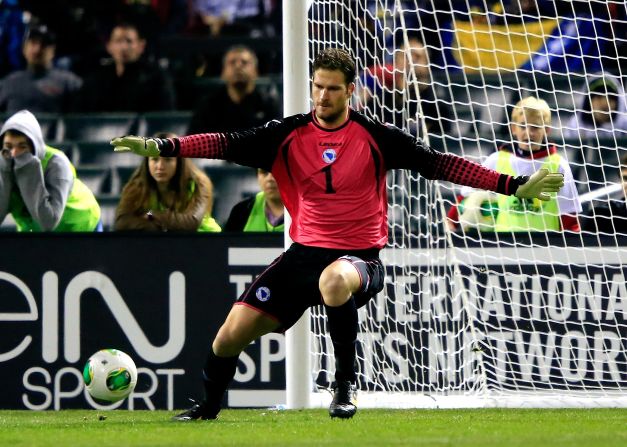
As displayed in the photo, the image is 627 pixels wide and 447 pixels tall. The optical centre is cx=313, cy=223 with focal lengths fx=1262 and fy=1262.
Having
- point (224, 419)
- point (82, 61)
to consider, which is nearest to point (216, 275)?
point (224, 419)

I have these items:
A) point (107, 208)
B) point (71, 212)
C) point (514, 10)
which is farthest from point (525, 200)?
point (107, 208)

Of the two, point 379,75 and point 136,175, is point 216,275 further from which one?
point 379,75

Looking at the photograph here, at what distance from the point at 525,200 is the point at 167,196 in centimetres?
251

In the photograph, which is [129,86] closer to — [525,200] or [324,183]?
[525,200]

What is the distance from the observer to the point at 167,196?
896 cm

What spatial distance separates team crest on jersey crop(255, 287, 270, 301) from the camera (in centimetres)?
638

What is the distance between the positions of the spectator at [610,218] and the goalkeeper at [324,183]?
209cm

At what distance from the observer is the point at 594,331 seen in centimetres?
813

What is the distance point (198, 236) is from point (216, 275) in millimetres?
288

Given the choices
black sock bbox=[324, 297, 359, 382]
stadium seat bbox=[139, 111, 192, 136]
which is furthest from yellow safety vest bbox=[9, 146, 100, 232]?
stadium seat bbox=[139, 111, 192, 136]

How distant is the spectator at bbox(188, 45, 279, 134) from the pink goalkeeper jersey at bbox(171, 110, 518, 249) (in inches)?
214

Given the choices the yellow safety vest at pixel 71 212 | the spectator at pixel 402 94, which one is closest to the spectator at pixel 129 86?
the yellow safety vest at pixel 71 212

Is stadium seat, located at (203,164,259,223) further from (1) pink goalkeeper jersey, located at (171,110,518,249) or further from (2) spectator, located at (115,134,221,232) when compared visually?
(1) pink goalkeeper jersey, located at (171,110,518,249)

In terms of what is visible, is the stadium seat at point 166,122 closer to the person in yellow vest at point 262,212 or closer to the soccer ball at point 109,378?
the person in yellow vest at point 262,212
